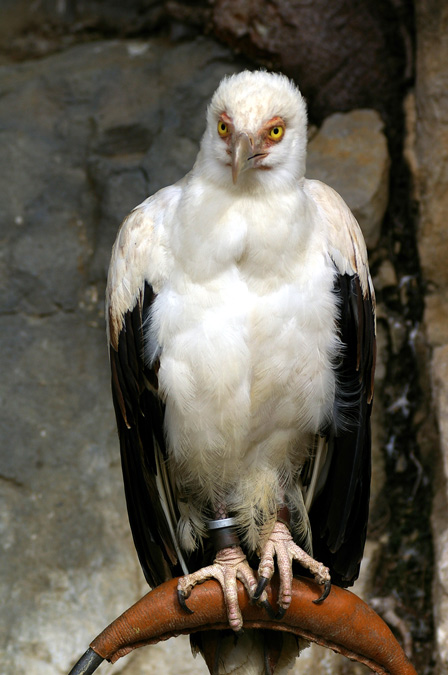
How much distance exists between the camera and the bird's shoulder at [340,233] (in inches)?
101

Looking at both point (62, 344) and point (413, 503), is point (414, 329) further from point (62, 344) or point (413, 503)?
point (62, 344)

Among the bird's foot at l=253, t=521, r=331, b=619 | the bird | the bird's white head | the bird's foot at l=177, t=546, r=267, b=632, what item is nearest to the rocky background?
the bird

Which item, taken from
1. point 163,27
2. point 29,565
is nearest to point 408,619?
point 29,565

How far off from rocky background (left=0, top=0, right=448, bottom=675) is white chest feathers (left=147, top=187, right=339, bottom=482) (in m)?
1.40

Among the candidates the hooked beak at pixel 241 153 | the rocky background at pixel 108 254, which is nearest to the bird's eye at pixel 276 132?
the hooked beak at pixel 241 153

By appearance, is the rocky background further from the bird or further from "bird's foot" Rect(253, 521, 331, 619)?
"bird's foot" Rect(253, 521, 331, 619)

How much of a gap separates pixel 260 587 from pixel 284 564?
12 centimetres

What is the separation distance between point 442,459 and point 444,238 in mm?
1027

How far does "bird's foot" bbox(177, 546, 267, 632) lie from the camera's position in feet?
7.83

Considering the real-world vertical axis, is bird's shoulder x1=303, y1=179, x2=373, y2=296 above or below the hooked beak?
below

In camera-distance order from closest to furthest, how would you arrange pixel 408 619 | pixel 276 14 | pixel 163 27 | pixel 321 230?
pixel 321 230, pixel 408 619, pixel 276 14, pixel 163 27

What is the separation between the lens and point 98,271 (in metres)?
4.09

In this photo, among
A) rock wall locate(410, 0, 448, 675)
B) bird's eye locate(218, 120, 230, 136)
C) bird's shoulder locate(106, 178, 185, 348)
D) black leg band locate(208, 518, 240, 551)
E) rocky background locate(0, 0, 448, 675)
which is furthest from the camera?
rock wall locate(410, 0, 448, 675)

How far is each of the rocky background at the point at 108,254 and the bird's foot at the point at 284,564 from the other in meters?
1.18
